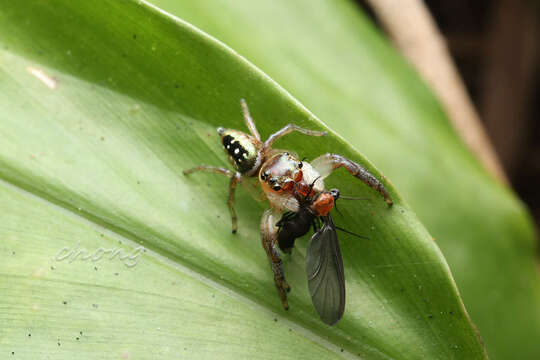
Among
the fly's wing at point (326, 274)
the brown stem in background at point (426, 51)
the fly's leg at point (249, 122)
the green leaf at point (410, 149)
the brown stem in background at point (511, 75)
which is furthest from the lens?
the brown stem in background at point (511, 75)

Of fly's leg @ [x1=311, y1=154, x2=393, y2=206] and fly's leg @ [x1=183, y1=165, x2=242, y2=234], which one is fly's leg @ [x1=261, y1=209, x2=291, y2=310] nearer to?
fly's leg @ [x1=183, y1=165, x2=242, y2=234]

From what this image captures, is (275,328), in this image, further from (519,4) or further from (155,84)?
(519,4)

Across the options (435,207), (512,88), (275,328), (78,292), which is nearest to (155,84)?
(78,292)

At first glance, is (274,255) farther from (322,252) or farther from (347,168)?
(347,168)

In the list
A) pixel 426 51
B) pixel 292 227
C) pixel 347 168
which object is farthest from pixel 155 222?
pixel 426 51

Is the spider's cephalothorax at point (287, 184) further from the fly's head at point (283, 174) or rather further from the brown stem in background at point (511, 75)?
the brown stem in background at point (511, 75)

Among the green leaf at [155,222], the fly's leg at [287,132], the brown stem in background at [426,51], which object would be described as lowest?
the green leaf at [155,222]

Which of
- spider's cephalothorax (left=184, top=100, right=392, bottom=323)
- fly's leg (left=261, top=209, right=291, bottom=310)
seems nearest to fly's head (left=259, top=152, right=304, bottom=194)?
spider's cephalothorax (left=184, top=100, right=392, bottom=323)

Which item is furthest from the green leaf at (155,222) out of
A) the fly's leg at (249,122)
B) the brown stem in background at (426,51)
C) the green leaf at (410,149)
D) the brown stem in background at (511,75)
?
the brown stem in background at (511,75)
